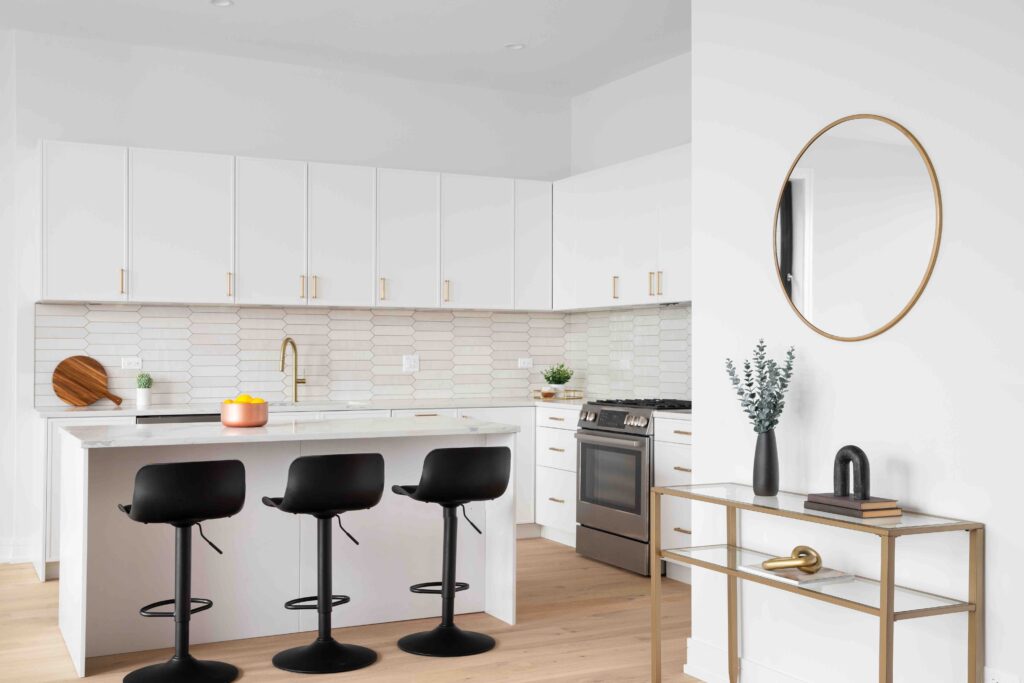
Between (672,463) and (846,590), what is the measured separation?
230 centimetres

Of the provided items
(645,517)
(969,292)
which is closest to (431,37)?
(645,517)

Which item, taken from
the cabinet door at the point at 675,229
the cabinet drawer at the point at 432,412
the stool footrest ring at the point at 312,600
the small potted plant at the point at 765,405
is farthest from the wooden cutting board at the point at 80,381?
the small potted plant at the point at 765,405

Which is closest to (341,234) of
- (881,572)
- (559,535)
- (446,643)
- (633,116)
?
(633,116)

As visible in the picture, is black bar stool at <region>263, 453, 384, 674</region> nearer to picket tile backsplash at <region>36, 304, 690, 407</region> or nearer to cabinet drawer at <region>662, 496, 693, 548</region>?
cabinet drawer at <region>662, 496, 693, 548</region>

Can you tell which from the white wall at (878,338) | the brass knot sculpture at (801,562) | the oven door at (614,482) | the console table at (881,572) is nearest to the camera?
the console table at (881,572)

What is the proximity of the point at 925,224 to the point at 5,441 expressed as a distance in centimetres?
513

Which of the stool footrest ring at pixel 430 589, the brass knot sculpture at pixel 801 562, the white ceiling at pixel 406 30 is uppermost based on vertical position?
the white ceiling at pixel 406 30

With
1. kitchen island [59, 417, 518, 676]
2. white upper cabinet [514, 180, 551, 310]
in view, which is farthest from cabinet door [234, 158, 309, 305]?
kitchen island [59, 417, 518, 676]

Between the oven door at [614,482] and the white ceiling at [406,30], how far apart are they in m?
2.31

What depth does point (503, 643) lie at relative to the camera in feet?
14.0

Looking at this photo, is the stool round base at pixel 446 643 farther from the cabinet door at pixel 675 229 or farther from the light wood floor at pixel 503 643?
the cabinet door at pixel 675 229

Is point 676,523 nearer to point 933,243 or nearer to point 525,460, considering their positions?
point 525,460

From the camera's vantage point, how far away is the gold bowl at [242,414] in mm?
4258

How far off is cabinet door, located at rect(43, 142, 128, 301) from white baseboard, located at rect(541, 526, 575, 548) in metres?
3.01
